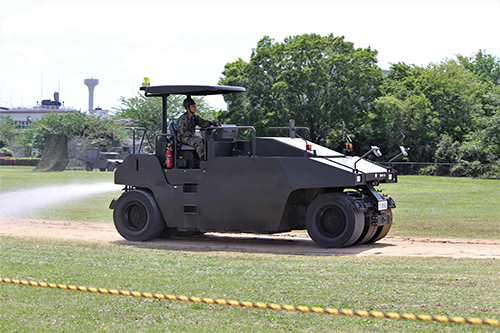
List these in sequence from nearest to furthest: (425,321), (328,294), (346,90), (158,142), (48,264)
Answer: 1. (425,321)
2. (328,294)
3. (48,264)
4. (158,142)
5. (346,90)

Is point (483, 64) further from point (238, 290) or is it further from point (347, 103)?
point (238, 290)

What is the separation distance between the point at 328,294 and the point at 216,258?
11.6ft

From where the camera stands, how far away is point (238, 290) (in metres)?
7.39

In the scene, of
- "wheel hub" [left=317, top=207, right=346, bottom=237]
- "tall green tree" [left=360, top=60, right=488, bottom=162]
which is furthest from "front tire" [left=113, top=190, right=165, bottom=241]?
"tall green tree" [left=360, top=60, right=488, bottom=162]

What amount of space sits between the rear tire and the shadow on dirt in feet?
0.62

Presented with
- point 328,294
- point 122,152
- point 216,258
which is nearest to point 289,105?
point 122,152

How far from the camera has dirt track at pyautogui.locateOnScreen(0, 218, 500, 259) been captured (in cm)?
1117

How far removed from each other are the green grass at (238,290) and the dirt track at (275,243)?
979 mm

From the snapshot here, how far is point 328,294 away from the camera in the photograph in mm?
7094

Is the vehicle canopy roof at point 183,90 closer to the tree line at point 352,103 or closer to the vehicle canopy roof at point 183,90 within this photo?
the vehicle canopy roof at point 183,90

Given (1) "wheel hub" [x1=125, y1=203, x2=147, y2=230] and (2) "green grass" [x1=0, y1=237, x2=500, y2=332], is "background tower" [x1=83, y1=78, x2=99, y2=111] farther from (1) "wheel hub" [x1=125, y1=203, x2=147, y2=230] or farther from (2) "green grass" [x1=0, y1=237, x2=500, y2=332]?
(2) "green grass" [x1=0, y1=237, x2=500, y2=332]

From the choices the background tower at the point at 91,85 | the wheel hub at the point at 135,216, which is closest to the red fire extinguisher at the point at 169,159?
the wheel hub at the point at 135,216

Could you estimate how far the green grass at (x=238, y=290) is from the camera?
19.5 feet

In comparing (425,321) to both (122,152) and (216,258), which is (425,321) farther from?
(122,152)
